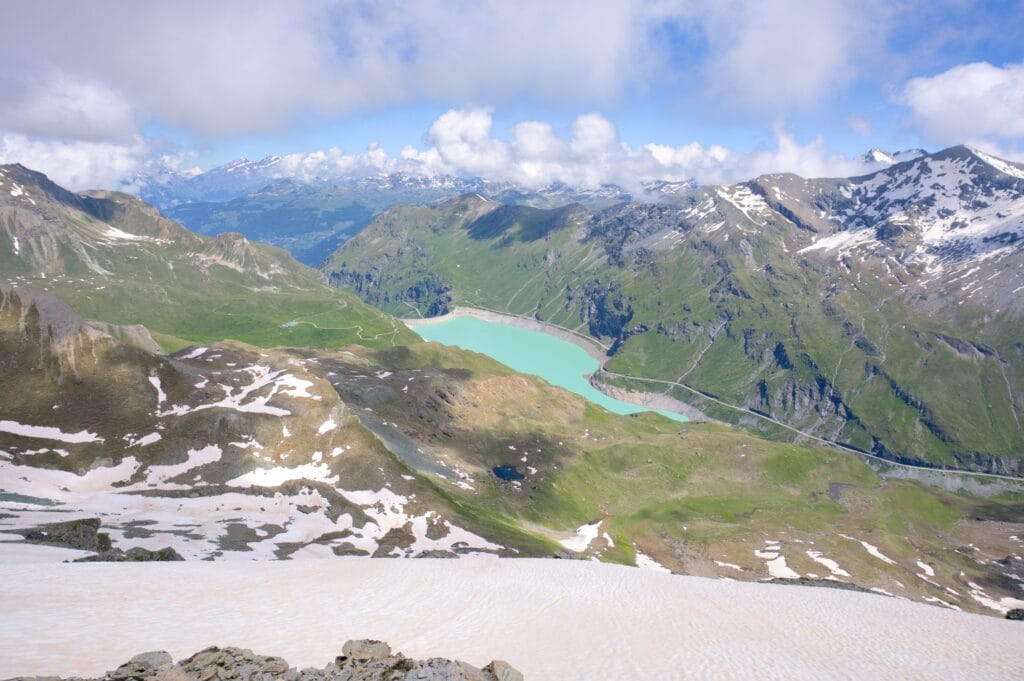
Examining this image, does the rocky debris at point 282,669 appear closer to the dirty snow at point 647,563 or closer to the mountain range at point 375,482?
the mountain range at point 375,482

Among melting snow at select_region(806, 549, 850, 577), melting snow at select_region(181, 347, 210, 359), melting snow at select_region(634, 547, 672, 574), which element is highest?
melting snow at select_region(181, 347, 210, 359)

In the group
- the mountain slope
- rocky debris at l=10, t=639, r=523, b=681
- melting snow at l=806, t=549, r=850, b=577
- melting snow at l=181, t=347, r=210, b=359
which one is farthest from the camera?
melting snow at l=181, t=347, r=210, b=359

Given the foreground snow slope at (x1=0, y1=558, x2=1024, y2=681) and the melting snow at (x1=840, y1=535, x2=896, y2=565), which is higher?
the foreground snow slope at (x1=0, y1=558, x2=1024, y2=681)

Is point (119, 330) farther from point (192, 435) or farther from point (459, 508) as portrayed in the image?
point (459, 508)

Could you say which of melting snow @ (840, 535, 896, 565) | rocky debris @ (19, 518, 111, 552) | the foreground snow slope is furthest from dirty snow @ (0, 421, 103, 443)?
melting snow @ (840, 535, 896, 565)

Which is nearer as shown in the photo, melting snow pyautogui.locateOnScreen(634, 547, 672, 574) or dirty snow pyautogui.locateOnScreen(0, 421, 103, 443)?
dirty snow pyautogui.locateOnScreen(0, 421, 103, 443)

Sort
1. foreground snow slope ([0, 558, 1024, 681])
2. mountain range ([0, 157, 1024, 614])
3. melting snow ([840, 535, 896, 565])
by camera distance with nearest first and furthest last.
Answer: foreground snow slope ([0, 558, 1024, 681]), mountain range ([0, 157, 1024, 614]), melting snow ([840, 535, 896, 565])

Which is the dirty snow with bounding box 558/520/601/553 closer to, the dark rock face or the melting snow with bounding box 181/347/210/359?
the dark rock face

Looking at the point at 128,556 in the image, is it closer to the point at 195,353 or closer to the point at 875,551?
the point at 195,353
